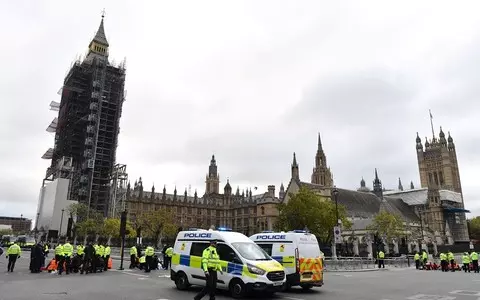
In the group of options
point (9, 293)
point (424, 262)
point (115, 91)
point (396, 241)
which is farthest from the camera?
point (115, 91)

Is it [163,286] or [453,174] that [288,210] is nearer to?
[163,286]

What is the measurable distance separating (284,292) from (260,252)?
8.71ft

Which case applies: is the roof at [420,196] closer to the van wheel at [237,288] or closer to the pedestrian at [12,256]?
the pedestrian at [12,256]

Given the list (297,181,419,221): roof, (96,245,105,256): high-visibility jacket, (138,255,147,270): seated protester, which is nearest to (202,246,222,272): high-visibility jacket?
(138,255,147,270): seated protester

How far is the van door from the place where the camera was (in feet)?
42.9

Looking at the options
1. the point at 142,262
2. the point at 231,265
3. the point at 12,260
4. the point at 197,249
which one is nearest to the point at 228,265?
the point at 231,265

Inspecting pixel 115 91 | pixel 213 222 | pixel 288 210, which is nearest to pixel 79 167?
pixel 115 91

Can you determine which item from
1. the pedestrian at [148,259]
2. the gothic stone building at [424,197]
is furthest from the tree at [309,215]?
the pedestrian at [148,259]

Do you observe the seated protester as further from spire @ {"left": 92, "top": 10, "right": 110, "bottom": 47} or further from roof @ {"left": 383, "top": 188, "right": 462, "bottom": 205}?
roof @ {"left": 383, "top": 188, "right": 462, "bottom": 205}

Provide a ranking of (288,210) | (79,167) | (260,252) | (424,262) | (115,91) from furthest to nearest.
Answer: (115,91), (79,167), (288,210), (424,262), (260,252)

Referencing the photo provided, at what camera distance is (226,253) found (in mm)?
13633

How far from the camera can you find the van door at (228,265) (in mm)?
13088

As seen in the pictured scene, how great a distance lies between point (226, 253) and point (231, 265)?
50 cm

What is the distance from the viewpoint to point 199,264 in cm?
1464
